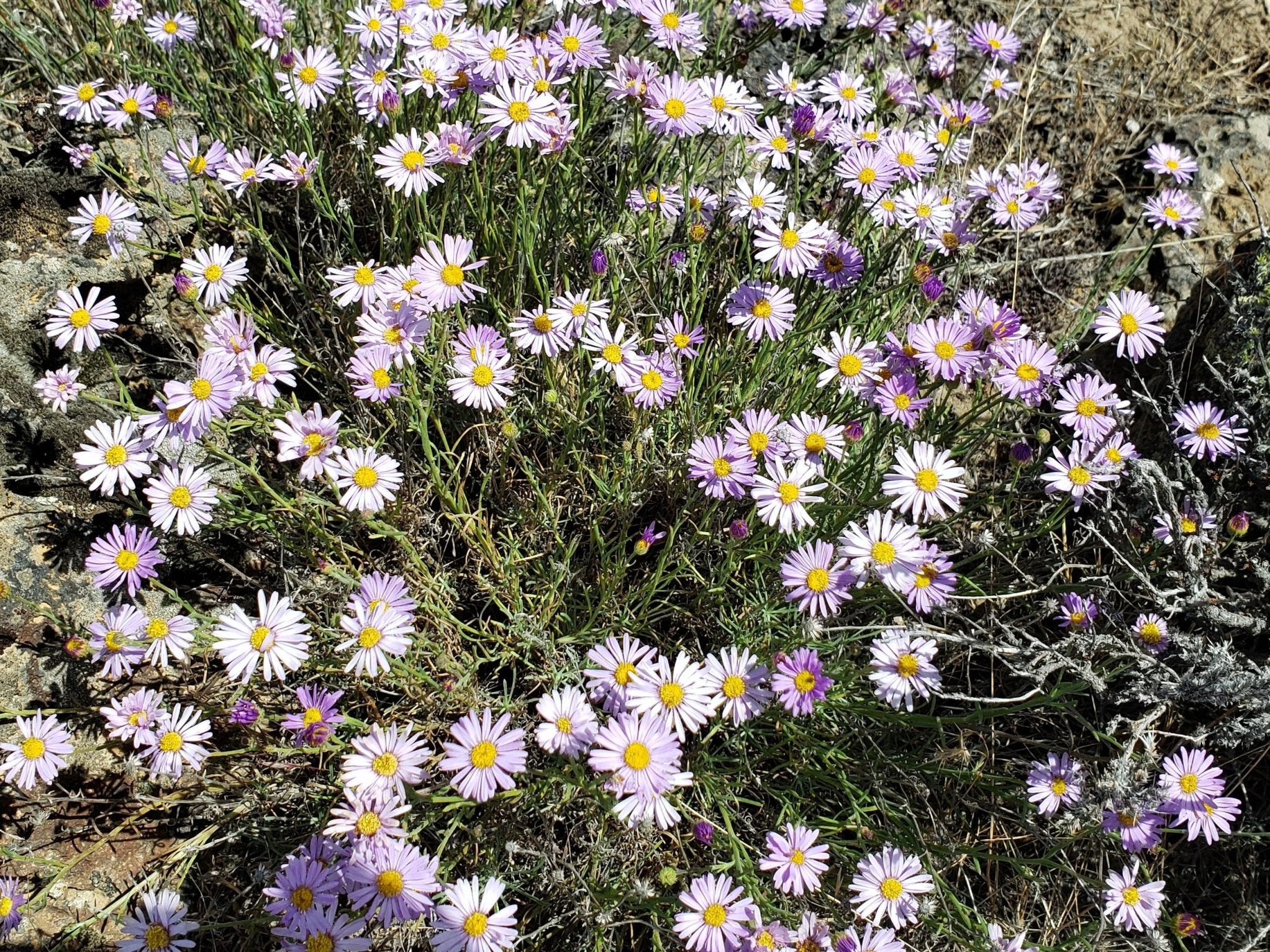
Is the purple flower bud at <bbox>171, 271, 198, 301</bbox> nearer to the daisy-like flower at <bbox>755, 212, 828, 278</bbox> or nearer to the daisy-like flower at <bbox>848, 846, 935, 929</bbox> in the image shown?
the daisy-like flower at <bbox>755, 212, 828, 278</bbox>

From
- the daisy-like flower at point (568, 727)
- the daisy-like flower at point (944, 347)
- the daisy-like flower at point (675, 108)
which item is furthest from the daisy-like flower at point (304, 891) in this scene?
the daisy-like flower at point (675, 108)

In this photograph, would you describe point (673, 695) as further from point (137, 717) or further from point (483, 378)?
point (137, 717)

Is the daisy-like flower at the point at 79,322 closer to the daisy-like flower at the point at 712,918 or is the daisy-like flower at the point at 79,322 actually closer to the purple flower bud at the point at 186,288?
the purple flower bud at the point at 186,288

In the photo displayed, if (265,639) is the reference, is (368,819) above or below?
below

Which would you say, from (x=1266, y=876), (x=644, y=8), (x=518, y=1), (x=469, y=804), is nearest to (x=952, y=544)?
(x=1266, y=876)

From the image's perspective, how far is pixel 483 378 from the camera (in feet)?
9.89

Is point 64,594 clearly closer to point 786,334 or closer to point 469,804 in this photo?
point 469,804

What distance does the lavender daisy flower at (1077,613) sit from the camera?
2988 millimetres

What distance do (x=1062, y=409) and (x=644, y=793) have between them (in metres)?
1.94

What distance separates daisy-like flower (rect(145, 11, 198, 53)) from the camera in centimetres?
390

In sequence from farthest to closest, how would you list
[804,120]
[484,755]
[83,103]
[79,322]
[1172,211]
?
[1172,211], [83,103], [804,120], [79,322], [484,755]

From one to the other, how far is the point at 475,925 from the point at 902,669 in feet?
4.50

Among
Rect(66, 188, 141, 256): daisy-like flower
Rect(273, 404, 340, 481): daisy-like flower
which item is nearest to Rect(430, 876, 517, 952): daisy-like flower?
Rect(273, 404, 340, 481): daisy-like flower

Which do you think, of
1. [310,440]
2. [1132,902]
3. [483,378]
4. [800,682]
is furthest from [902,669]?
[310,440]
